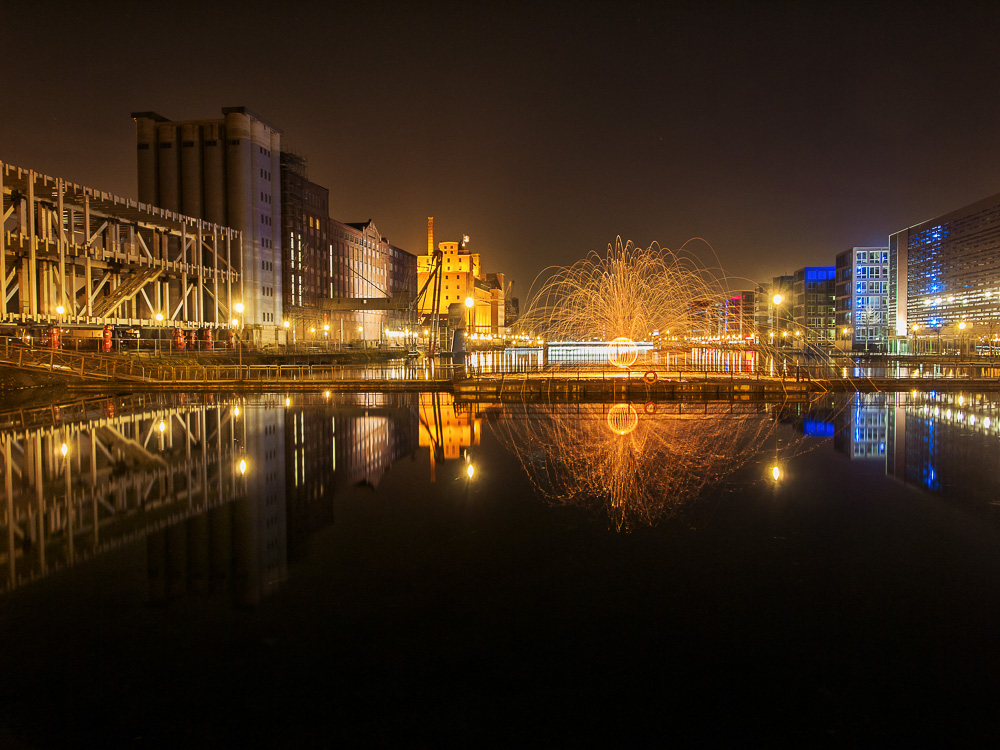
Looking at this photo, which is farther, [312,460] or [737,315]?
[737,315]

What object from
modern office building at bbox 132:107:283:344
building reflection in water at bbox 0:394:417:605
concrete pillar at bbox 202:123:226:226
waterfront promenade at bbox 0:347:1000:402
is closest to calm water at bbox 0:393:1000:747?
building reflection in water at bbox 0:394:417:605

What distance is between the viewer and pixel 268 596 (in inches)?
219

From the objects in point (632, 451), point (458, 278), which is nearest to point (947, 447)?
point (632, 451)

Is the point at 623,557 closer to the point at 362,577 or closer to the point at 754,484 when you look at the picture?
the point at 362,577

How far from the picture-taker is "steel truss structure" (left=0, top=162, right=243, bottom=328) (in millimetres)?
38031

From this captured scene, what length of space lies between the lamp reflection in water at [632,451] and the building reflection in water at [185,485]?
286 centimetres

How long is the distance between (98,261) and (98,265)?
0.70 meters

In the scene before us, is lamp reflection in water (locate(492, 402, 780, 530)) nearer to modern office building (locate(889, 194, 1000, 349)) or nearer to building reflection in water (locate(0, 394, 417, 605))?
building reflection in water (locate(0, 394, 417, 605))

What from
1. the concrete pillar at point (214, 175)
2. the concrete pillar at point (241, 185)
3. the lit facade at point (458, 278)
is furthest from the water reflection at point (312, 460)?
the lit facade at point (458, 278)

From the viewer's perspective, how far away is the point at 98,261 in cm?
4491

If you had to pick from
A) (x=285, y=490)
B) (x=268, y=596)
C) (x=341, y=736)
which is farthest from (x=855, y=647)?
(x=285, y=490)

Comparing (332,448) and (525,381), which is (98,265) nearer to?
(525,381)

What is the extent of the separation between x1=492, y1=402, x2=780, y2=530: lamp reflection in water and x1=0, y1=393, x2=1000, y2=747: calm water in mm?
103

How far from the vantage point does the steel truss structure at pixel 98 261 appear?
125ft
